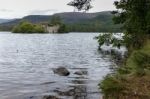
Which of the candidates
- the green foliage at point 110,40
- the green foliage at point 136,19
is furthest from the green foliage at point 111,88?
the green foliage at point 110,40

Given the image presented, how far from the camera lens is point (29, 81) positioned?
109 ft

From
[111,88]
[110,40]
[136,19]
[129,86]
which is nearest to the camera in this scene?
[111,88]

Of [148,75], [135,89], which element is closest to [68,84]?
[148,75]

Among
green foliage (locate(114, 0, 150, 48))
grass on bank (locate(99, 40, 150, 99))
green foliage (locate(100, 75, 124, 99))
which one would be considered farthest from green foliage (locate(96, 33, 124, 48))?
green foliage (locate(100, 75, 124, 99))

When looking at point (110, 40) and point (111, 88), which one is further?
point (110, 40)

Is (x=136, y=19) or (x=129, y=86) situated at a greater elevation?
(x=136, y=19)

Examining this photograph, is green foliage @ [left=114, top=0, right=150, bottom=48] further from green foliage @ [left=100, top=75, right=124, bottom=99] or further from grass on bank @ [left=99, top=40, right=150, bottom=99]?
green foliage @ [left=100, top=75, right=124, bottom=99]

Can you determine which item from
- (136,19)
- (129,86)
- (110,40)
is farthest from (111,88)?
(110,40)

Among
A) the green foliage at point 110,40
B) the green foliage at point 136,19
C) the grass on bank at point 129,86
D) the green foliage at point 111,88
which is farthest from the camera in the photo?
the green foliage at point 110,40

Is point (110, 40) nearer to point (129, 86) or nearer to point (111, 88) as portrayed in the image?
point (129, 86)

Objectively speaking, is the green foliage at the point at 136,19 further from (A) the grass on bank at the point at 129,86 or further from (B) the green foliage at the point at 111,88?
(B) the green foliage at the point at 111,88

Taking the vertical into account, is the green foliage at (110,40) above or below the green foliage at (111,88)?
below

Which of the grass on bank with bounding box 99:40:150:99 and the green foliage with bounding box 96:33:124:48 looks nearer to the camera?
the grass on bank with bounding box 99:40:150:99

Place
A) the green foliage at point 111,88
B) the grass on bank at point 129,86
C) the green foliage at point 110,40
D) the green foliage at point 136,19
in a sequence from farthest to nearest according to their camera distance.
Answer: the green foliage at point 110,40
the green foliage at point 136,19
the green foliage at point 111,88
the grass on bank at point 129,86
